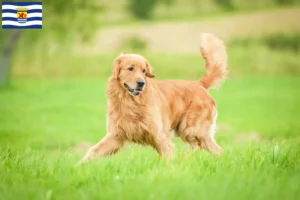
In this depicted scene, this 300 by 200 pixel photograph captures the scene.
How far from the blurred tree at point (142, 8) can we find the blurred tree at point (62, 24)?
652 millimetres

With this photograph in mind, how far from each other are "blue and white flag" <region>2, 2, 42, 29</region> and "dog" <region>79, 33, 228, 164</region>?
53.6 inches

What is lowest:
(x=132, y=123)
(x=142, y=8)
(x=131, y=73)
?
(x=132, y=123)

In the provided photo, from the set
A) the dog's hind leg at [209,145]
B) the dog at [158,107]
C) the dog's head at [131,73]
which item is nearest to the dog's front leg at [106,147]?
the dog at [158,107]

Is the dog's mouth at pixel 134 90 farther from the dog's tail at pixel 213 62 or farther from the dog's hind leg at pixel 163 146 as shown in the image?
the dog's tail at pixel 213 62

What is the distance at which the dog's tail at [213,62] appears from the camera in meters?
4.46

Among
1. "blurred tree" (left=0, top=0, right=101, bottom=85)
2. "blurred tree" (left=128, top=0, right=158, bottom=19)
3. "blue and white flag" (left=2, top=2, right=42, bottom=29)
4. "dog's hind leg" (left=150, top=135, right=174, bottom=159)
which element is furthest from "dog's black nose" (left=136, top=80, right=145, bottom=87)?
"blurred tree" (left=0, top=0, right=101, bottom=85)

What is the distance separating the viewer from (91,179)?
342 cm

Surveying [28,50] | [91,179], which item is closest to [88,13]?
[28,50]

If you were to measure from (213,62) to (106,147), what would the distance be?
3.68ft

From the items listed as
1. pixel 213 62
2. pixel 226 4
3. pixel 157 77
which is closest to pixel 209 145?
pixel 213 62

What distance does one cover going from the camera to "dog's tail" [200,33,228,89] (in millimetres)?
4461

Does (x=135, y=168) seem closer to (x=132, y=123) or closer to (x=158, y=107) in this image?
(x=132, y=123)

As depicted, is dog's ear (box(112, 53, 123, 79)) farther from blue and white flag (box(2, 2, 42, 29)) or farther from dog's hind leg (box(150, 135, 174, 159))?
blue and white flag (box(2, 2, 42, 29))

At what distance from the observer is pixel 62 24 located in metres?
9.51
